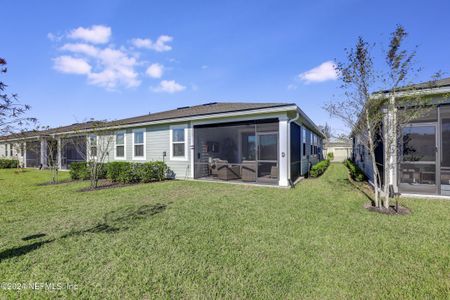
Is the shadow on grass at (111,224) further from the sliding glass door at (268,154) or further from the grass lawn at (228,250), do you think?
the sliding glass door at (268,154)

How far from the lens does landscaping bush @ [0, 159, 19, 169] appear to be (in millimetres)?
20953

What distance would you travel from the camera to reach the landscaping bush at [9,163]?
2095cm

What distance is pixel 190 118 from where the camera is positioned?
10.6 metres

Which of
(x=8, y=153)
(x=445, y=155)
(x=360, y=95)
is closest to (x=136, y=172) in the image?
(x=360, y=95)

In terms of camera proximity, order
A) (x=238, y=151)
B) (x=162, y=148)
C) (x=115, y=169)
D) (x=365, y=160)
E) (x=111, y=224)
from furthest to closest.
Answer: (x=238, y=151)
(x=365, y=160)
(x=162, y=148)
(x=115, y=169)
(x=111, y=224)

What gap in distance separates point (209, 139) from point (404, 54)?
9063 millimetres

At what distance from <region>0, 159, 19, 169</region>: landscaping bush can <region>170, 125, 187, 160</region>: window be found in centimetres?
1992

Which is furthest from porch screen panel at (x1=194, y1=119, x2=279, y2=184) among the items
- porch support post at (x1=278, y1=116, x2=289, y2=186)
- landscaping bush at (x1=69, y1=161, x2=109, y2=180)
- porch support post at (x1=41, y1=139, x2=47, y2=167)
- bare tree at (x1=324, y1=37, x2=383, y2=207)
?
porch support post at (x1=41, y1=139, x2=47, y2=167)

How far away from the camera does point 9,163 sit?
69.6 feet

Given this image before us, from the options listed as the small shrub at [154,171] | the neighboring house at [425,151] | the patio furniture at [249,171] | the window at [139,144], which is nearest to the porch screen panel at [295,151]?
the patio furniture at [249,171]

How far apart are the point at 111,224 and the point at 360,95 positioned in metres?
6.94

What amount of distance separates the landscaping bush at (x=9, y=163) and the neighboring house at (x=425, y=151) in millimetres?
29010

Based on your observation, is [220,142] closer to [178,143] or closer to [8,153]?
[178,143]

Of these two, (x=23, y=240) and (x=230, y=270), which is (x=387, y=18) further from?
(x=23, y=240)
